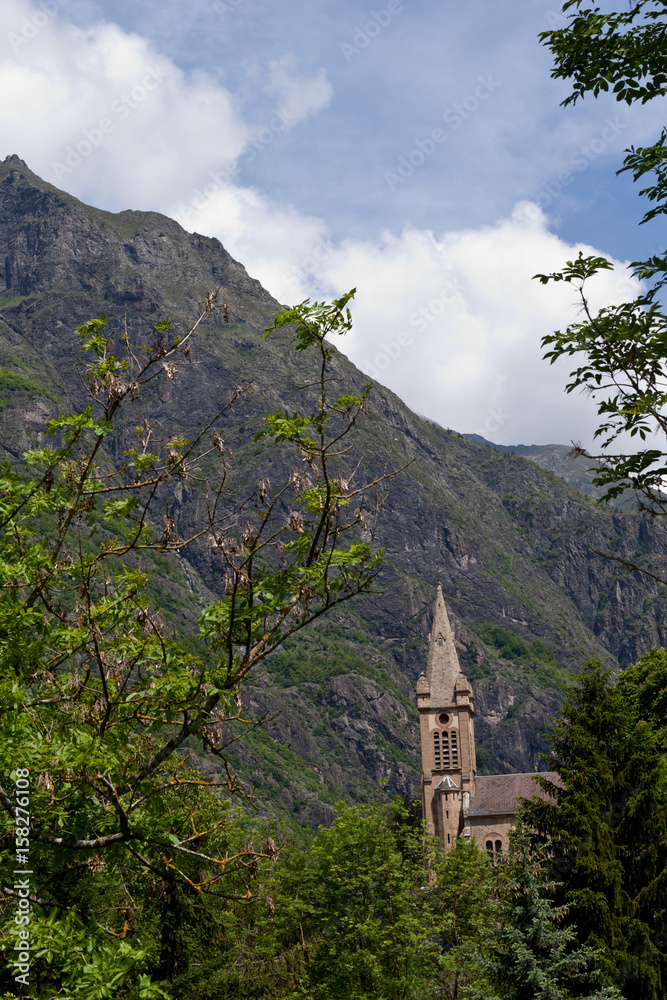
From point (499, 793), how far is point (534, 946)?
193 ft

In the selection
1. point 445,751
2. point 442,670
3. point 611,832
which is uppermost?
point 442,670

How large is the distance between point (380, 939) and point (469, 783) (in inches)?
2074

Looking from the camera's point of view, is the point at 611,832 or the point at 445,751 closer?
the point at 611,832

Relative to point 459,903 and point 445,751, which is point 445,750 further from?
point 459,903

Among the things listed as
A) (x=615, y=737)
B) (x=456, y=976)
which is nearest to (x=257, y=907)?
(x=456, y=976)

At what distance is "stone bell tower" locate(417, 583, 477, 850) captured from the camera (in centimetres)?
7425

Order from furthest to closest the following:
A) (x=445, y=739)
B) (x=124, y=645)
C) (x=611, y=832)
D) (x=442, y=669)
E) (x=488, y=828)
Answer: (x=442, y=669)
(x=445, y=739)
(x=488, y=828)
(x=611, y=832)
(x=124, y=645)

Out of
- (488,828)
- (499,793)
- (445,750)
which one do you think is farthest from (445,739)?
(488,828)

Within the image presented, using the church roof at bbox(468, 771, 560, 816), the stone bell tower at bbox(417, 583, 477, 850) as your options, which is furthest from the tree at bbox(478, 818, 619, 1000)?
the stone bell tower at bbox(417, 583, 477, 850)

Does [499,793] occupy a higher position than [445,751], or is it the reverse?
[445,751]

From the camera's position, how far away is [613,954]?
60.2 ft

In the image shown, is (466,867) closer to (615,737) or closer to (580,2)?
(615,737)

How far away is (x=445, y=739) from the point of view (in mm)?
78125

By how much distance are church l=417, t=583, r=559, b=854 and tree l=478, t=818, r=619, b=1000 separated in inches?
2044
